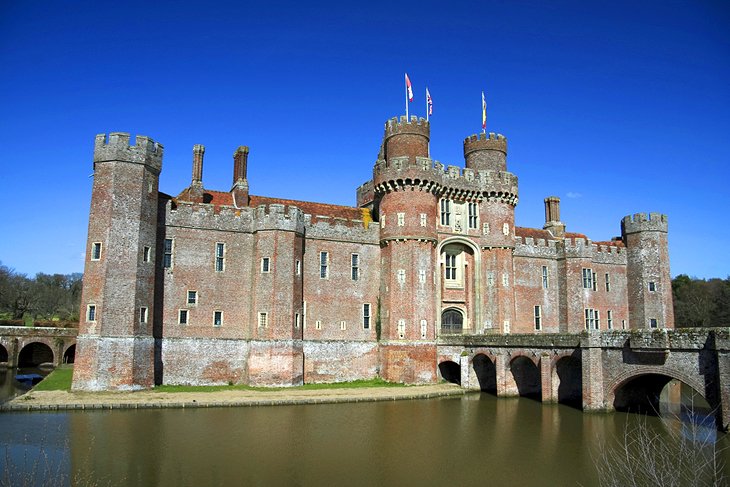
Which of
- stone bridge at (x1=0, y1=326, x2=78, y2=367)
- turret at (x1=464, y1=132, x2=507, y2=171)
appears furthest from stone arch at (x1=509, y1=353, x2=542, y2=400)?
stone bridge at (x1=0, y1=326, x2=78, y2=367)

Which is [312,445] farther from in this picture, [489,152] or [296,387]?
[489,152]

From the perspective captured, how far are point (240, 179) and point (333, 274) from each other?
892cm

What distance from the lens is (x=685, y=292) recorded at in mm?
79312

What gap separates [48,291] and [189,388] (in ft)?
254

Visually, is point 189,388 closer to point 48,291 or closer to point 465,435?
point 465,435

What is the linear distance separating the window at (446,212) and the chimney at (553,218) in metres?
12.8

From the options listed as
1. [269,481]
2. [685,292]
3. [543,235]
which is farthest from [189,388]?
[685,292]

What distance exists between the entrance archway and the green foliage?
45930 mm

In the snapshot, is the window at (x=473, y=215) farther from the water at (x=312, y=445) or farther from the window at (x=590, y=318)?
the water at (x=312, y=445)

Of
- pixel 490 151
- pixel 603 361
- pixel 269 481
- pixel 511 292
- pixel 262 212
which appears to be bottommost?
pixel 269 481

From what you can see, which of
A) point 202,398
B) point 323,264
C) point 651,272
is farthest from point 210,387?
point 651,272

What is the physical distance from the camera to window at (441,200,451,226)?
41088 mm

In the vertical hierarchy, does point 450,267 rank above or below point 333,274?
above

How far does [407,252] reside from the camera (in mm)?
38469
